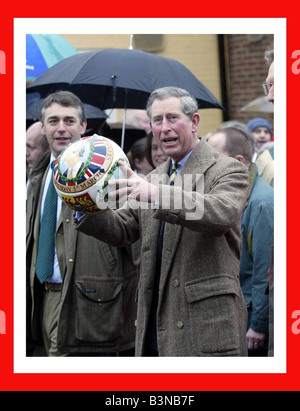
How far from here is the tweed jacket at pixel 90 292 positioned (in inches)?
177

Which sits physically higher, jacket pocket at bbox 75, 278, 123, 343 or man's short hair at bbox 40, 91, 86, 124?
man's short hair at bbox 40, 91, 86, 124

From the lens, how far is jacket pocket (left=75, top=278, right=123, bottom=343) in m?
4.50

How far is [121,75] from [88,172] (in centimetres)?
216

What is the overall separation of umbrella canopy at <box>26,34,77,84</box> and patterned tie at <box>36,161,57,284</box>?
2.22 meters

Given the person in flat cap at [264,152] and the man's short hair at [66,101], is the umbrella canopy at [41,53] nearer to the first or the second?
the man's short hair at [66,101]

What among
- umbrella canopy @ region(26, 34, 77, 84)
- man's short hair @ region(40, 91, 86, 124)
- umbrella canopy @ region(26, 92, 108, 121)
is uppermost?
umbrella canopy @ region(26, 34, 77, 84)

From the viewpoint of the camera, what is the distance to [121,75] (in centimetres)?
529

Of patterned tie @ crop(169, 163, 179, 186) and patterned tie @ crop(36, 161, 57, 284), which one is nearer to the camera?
patterned tie @ crop(169, 163, 179, 186)

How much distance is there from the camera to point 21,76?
3.74 metres

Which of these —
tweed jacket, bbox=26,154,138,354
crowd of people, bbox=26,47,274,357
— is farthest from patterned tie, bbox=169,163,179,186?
tweed jacket, bbox=26,154,138,354

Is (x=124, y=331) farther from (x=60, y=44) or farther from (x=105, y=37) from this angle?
(x=105, y=37)

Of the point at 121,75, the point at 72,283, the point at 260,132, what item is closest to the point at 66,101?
the point at 121,75

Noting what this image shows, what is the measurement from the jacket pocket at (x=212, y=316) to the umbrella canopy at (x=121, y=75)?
2162 mm

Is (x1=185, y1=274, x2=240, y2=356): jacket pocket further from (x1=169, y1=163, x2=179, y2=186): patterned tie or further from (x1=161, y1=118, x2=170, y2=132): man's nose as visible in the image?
(x1=161, y1=118, x2=170, y2=132): man's nose
